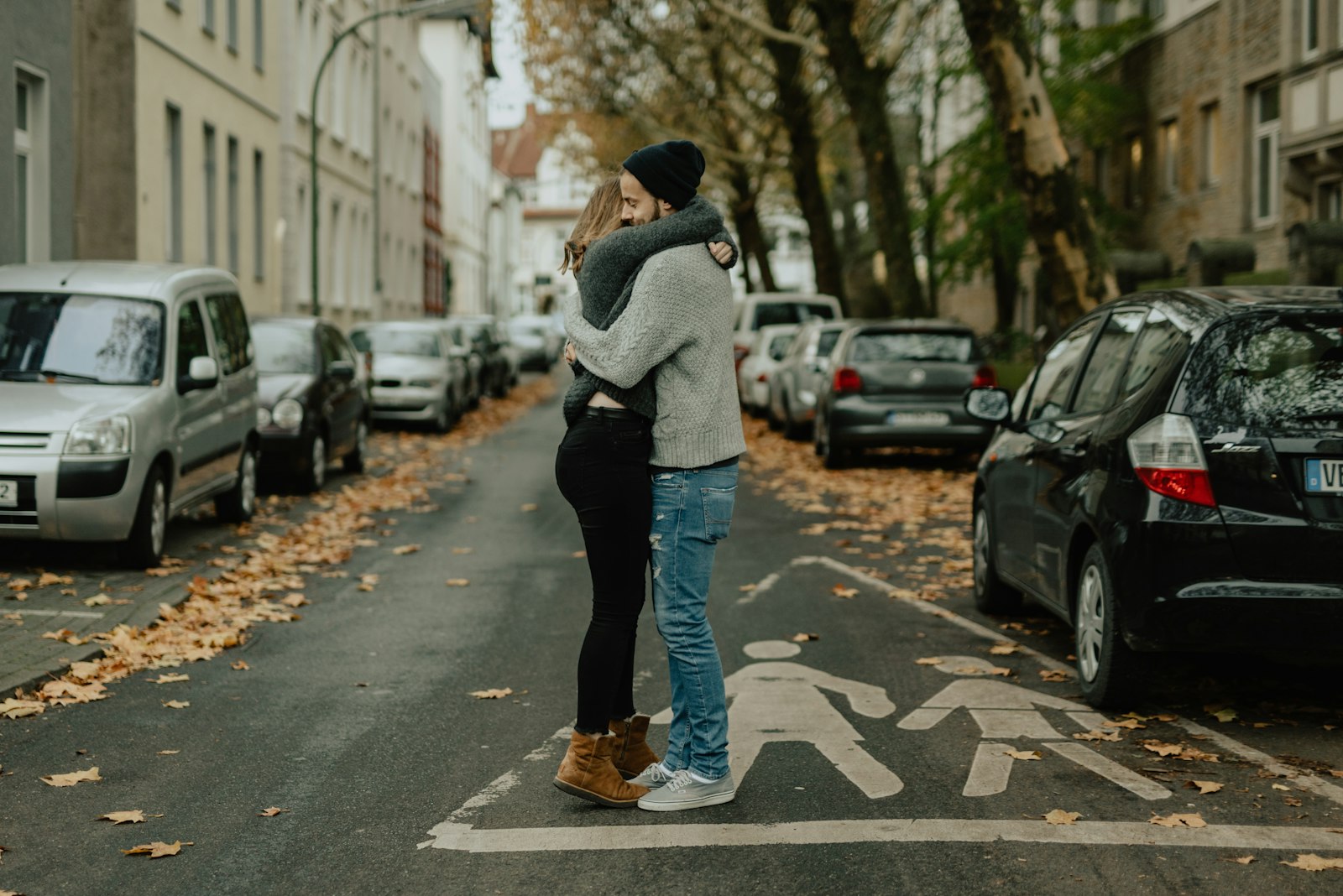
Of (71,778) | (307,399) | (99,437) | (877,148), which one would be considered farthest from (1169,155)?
(71,778)

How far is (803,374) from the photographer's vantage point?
2277 cm

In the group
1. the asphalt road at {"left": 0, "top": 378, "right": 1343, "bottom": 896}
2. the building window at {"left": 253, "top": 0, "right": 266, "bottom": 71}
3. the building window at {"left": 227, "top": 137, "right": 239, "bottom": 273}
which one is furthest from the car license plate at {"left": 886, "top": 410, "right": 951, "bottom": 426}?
the building window at {"left": 253, "top": 0, "right": 266, "bottom": 71}

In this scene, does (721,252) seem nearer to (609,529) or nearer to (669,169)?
(669,169)

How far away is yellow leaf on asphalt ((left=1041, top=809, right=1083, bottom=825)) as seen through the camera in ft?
16.6

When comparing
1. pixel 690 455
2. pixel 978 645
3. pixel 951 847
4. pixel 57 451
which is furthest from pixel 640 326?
pixel 57 451

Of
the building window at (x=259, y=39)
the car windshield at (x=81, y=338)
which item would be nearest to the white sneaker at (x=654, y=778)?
the car windshield at (x=81, y=338)

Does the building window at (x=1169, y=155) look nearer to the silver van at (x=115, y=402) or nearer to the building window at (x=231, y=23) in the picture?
the building window at (x=231, y=23)

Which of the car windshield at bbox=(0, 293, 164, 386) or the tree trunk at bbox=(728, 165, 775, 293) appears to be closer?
the car windshield at bbox=(0, 293, 164, 386)

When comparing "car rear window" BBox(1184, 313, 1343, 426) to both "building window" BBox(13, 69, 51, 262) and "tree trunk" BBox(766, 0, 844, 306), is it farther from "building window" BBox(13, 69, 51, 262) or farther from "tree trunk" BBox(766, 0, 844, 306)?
"tree trunk" BBox(766, 0, 844, 306)

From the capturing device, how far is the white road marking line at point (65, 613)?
8.69 metres

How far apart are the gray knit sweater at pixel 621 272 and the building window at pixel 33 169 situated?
15.4 meters

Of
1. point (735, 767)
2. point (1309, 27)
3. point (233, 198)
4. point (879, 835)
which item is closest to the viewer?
point (879, 835)

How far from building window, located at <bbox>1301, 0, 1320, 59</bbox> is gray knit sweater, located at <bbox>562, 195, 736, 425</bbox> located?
20.4 metres

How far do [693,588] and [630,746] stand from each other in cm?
65
